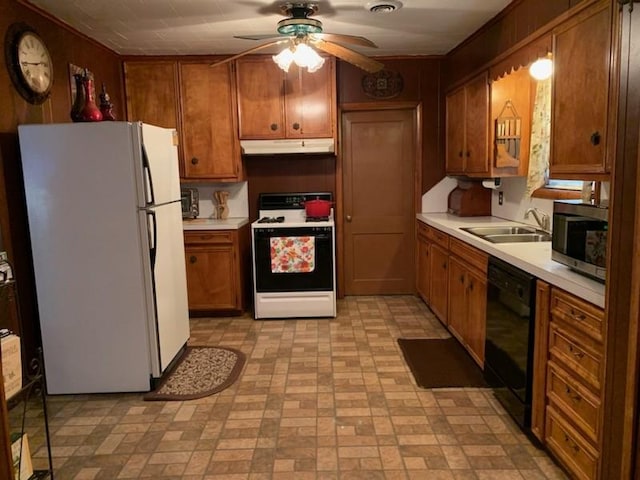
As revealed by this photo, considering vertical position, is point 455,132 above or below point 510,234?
above

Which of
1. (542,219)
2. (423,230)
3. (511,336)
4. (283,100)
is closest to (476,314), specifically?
(511,336)

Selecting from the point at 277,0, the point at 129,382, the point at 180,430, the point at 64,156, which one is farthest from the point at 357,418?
the point at 277,0

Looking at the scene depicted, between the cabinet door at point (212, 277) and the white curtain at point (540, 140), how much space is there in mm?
2584

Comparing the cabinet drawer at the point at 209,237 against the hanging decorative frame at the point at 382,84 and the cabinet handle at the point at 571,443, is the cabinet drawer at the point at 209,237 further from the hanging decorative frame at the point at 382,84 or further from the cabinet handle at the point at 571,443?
the cabinet handle at the point at 571,443

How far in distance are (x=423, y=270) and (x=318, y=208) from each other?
1208mm

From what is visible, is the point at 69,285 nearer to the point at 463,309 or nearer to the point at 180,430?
the point at 180,430

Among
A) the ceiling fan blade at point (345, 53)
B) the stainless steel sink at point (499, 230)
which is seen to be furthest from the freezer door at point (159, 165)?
the stainless steel sink at point (499, 230)

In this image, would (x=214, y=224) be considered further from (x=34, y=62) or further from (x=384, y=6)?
(x=384, y=6)

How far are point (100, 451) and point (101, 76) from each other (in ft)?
10.1

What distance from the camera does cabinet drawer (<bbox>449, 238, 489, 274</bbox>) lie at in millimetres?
2963

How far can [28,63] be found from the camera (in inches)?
119

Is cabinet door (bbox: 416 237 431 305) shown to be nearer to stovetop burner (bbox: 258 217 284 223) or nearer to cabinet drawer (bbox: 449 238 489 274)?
cabinet drawer (bbox: 449 238 489 274)

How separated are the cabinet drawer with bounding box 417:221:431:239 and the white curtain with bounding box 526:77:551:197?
3.82ft

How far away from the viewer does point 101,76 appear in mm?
4098
